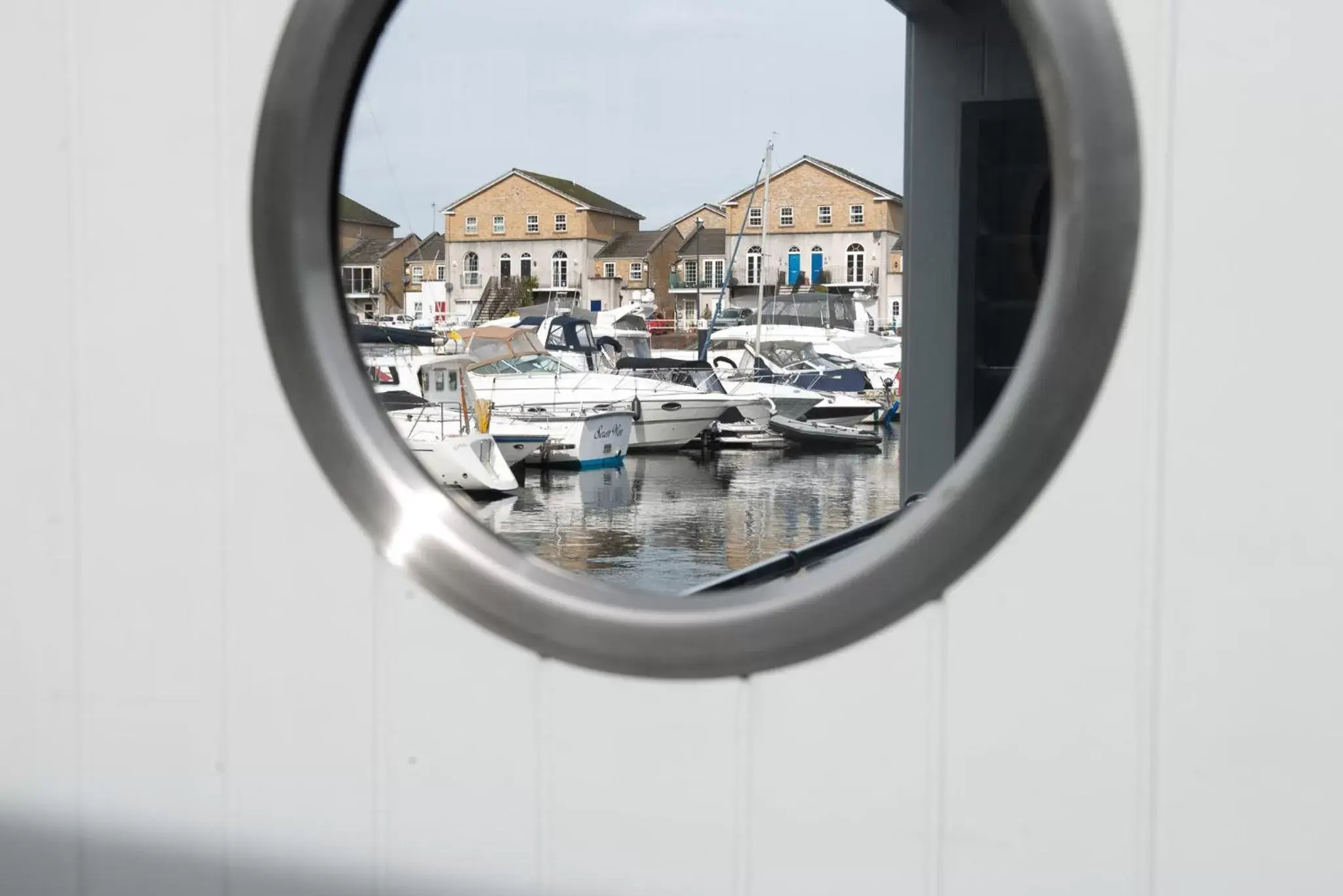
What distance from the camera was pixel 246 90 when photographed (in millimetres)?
1299

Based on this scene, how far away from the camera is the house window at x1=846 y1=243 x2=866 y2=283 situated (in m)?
52.1

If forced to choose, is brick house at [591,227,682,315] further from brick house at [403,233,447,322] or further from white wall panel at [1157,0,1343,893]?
white wall panel at [1157,0,1343,893]

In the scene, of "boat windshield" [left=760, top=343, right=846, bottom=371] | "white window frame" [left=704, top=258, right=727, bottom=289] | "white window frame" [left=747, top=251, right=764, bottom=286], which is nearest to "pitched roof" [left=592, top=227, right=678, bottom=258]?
"white window frame" [left=704, top=258, right=727, bottom=289]

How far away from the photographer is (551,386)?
20.2 metres

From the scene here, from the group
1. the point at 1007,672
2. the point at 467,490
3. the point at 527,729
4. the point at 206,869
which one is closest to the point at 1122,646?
the point at 1007,672

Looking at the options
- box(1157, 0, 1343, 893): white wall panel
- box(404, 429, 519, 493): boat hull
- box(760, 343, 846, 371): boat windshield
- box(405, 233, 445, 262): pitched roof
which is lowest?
box(404, 429, 519, 493): boat hull

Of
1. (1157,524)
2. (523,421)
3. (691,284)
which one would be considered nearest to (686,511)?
(523,421)

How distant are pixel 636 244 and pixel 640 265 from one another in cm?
111

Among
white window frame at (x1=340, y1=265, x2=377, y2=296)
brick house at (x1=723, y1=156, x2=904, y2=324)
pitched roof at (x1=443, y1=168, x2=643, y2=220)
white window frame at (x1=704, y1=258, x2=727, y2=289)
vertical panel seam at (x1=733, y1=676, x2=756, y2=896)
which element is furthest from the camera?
pitched roof at (x1=443, y1=168, x2=643, y2=220)

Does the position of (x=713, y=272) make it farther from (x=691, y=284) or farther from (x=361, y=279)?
(x=361, y=279)

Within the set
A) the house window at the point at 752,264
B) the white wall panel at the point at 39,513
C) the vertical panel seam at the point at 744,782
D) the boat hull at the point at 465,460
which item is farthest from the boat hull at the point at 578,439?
the house window at the point at 752,264

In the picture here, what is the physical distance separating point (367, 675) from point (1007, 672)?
62 cm

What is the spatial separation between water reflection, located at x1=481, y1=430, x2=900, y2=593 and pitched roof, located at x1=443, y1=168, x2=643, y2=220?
3674cm

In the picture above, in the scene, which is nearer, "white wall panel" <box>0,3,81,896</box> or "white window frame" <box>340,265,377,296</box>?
"white wall panel" <box>0,3,81,896</box>
